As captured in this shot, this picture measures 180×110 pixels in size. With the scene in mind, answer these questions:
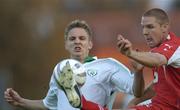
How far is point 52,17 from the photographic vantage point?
25719mm

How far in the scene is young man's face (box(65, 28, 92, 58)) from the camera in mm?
10133

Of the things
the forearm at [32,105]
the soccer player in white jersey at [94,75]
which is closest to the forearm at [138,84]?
the soccer player in white jersey at [94,75]

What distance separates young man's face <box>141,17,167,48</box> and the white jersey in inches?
21.9

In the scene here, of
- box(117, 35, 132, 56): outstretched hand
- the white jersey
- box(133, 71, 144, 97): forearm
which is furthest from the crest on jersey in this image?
box(117, 35, 132, 56): outstretched hand

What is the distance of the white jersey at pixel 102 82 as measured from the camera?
9997mm

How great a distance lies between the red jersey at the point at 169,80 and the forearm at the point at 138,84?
0.15m

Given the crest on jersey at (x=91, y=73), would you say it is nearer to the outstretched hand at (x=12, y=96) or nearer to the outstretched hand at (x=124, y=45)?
the outstretched hand at (x=12, y=96)

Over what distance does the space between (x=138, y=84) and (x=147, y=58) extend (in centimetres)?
95

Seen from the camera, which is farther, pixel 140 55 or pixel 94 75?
pixel 94 75

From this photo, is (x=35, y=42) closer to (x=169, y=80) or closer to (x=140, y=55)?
(x=169, y=80)

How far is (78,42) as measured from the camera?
10.1m

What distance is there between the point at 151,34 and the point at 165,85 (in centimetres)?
49

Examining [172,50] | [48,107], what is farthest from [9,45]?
[172,50]

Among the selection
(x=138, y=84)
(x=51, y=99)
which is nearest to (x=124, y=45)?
(x=138, y=84)
